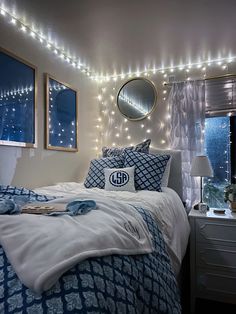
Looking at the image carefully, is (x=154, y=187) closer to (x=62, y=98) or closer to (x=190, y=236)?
(x=190, y=236)

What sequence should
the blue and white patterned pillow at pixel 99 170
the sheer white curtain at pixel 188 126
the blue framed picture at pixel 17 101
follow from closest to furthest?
the blue framed picture at pixel 17 101 < the blue and white patterned pillow at pixel 99 170 < the sheer white curtain at pixel 188 126

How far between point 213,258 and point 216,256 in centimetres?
3

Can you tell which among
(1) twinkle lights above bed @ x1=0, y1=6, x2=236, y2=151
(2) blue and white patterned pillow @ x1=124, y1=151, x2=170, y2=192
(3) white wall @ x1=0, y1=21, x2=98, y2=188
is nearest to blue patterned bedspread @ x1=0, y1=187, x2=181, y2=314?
(2) blue and white patterned pillow @ x1=124, y1=151, x2=170, y2=192

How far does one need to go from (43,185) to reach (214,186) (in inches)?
74.7

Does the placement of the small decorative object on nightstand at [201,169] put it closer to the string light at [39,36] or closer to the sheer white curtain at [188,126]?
the sheer white curtain at [188,126]

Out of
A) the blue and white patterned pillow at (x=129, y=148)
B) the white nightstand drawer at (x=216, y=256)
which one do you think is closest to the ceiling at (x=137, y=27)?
the blue and white patterned pillow at (x=129, y=148)

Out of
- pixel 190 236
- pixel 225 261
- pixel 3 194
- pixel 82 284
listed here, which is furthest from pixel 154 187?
pixel 82 284

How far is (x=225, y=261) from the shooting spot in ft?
6.54

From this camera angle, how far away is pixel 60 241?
2.42 ft

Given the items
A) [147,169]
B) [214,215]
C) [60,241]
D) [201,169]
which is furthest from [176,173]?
[60,241]

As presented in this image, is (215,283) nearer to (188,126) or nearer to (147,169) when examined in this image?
(147,169)

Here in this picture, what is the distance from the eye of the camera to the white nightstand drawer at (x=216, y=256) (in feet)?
6.49

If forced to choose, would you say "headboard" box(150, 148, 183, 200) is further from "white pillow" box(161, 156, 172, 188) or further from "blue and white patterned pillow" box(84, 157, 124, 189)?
"blue and white patterned pillow" box(84, 157, 124, 189)

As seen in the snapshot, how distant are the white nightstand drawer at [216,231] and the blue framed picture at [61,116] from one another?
5.13 feet
